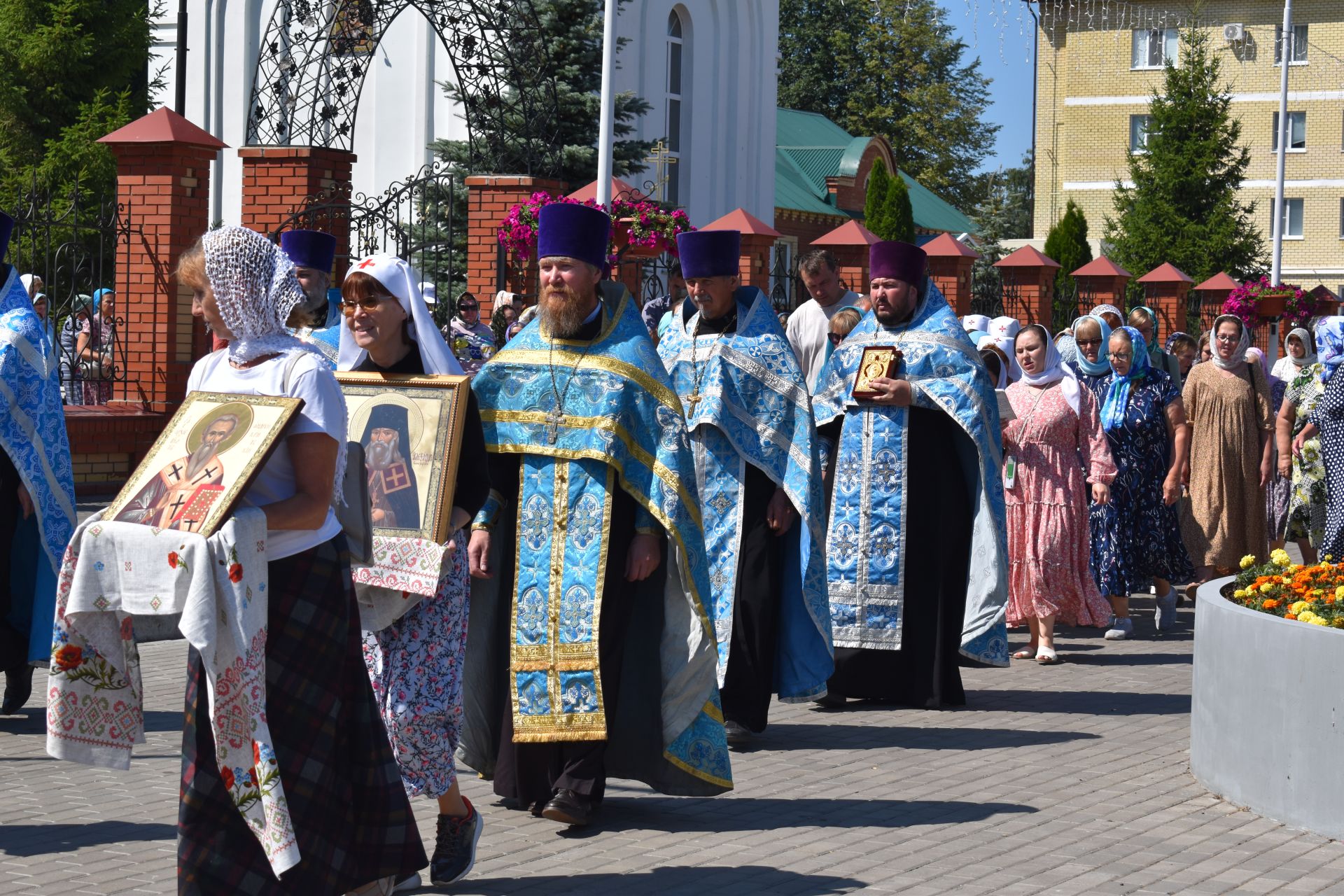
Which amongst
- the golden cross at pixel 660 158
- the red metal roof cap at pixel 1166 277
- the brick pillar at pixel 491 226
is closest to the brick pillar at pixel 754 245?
the golden cross at pixel 660 158

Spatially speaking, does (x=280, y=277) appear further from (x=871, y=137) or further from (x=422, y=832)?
(x=871, y=137)

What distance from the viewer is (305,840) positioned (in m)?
4.67

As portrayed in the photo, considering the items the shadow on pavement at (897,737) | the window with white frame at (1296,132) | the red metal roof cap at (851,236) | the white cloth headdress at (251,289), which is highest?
the window with white frame at (1296,132)

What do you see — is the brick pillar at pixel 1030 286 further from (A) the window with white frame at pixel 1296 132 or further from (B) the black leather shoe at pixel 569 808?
(A) the window with white frame at pixel 1296 132

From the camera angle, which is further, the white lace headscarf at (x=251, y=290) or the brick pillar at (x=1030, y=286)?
the brick pillar at (x=1030, y=286)

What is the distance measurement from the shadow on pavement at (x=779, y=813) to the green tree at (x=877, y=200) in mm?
33366


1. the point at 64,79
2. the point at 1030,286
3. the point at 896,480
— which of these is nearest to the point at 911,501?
the point at 896,480

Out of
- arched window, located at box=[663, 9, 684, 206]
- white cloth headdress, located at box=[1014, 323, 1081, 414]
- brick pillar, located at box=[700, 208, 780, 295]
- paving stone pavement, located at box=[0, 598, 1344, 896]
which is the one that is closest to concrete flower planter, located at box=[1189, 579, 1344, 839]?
paving stone pavement, located at box=[0, 598, 1344, 896]

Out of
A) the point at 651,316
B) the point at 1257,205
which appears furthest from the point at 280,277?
the point at 1257,205

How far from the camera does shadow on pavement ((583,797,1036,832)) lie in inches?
258

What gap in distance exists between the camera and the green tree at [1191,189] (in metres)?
45.3

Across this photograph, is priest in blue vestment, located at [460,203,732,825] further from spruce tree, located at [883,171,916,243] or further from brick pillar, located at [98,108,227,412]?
spruce tree, located at [883,171,916,243]

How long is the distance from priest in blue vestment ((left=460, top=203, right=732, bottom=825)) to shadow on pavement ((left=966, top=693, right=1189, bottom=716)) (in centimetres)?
291

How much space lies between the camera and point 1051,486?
10922 millimetres
